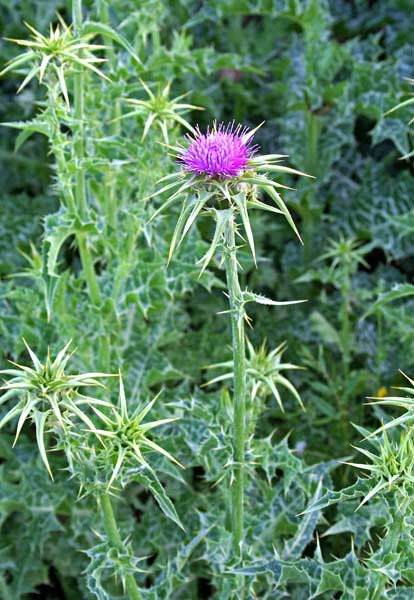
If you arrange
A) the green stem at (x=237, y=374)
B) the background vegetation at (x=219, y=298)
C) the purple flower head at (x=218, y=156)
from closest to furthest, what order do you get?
the purple flower head at (x=218, y=156), the green stem at (x=237, y=374), the background vegetation at (x=219, y=298)

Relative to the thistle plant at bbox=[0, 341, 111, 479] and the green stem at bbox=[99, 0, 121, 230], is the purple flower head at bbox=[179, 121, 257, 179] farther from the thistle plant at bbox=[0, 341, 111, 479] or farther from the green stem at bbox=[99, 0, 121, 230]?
the green stem at bbox=[99, 0, 121, 230]

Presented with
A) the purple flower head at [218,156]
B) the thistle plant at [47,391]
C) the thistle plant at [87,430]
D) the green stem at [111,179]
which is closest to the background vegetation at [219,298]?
the green stem at [111,179]

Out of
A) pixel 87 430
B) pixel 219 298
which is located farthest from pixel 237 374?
pixel 219 298

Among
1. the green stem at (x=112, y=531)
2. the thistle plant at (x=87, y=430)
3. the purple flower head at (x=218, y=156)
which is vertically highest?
the purple flower head at (x=218, y=156)

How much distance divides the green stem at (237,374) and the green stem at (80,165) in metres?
0.91

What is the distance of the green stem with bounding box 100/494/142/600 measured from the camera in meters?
2.37

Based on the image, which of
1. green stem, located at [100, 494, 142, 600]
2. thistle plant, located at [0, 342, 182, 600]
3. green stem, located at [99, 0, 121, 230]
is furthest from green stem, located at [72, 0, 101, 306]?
green stem, located at [100, 494, 142, 600]

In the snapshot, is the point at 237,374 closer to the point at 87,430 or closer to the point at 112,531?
the point at 87,430

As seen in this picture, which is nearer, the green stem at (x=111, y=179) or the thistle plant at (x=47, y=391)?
the thistle plant at (x=47, y=391)

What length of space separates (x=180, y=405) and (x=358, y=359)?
5.52ft

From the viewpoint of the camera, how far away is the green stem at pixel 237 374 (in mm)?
2141

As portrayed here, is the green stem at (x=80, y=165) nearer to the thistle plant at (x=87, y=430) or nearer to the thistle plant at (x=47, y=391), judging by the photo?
the thistle plant at (x=87, y=430)

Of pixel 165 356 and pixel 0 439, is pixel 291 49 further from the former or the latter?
pixel 0 439

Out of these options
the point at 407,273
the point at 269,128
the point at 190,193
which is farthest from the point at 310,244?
the point at 190,193
